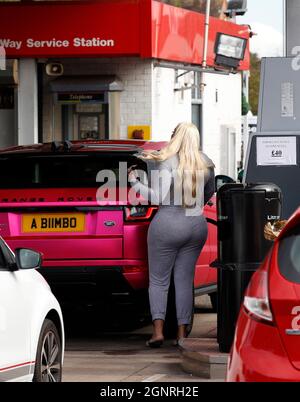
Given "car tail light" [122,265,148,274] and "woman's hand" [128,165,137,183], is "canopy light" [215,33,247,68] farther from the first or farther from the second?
"car tail light" [122,265,148,274]

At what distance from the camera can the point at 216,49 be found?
2808 cm

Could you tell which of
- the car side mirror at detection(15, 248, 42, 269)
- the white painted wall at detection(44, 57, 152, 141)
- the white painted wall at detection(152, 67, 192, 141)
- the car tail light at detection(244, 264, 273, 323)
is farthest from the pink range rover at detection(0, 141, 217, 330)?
the white painted wall at detection(152, 67, 192, 141)

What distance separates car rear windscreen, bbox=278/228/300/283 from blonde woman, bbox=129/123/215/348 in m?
4.64

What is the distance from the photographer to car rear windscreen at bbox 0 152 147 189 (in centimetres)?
1082

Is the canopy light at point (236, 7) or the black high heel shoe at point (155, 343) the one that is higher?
the canopy light at point (236, 7)

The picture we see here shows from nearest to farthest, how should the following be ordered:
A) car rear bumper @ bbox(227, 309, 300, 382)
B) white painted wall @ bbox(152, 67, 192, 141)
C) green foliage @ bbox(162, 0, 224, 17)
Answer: car rear bumper @ bbox(227, 309, 300, 382) < white painted wall @ bbox(152, 67, 192, 141) < green foliage @ bbox(162, 0, 224, 17)

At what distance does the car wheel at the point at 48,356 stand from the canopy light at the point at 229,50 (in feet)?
66.8

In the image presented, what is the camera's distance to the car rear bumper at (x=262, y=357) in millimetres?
5449

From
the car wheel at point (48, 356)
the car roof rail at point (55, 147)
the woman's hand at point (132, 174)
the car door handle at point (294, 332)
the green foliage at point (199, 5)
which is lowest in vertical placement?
the car wheel at point (48, 356)

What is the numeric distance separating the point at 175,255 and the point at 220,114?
2238 centimetres

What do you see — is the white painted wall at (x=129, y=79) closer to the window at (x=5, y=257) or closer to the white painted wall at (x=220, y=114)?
the white painted wall at (x=220, y=114)

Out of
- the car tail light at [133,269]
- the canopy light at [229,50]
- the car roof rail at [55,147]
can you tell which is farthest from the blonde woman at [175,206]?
the canopy light at [229,50]

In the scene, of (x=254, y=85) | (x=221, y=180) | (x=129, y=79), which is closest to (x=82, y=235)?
(x=221, y=180)

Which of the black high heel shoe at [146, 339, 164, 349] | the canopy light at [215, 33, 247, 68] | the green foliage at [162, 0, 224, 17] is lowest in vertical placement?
the black high heel shoe at [146, 339, 164, 349]
